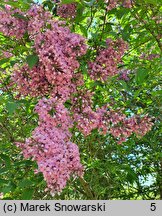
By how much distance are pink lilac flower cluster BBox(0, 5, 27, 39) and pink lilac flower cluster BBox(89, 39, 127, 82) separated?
567 millimetres

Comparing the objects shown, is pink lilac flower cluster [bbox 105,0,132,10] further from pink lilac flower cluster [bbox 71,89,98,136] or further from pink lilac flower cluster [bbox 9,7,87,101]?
pink lilac flower cluster [bbox 71,89,98,136]

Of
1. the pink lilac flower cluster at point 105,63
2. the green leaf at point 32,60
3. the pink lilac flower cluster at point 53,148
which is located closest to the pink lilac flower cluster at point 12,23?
the green leaf at point 32,60

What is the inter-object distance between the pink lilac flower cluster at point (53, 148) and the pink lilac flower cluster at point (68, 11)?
3.16 feet

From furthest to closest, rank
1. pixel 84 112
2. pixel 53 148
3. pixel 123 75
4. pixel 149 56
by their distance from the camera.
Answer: pixel 149 56, pixel 123 75, pixel 84 112, pixel 53 148

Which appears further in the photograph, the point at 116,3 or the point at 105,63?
the point at 116,3

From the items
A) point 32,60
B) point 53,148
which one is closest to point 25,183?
point 53,148

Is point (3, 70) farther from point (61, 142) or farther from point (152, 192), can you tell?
point (152, 192)

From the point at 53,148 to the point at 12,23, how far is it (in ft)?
3.72

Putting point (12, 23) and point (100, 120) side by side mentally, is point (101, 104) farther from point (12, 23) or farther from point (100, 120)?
point (12, 23)

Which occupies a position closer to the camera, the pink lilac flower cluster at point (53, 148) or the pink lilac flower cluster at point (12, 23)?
→ the pink lilac flower cluster at point (53, 148)

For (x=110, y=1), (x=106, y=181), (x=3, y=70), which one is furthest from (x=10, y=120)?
(x=110, y=1)

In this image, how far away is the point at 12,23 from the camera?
9.48ft

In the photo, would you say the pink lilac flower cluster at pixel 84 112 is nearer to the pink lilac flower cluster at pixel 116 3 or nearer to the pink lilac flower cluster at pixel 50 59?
the pink lilac flower cluster at pixel 50 59

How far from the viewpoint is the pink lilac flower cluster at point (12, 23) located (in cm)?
285
